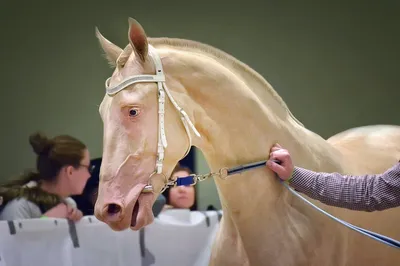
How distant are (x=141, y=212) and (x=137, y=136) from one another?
154 mm

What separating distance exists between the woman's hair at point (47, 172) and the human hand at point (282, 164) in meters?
0.89

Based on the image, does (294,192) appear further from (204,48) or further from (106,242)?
(106,242)

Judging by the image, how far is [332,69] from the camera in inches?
111

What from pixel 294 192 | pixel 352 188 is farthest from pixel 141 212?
pixel 352 188

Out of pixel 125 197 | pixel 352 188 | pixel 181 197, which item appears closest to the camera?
pixel 125 197

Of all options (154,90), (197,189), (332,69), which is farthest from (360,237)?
(332,69)

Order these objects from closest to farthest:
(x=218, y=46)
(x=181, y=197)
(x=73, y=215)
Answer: (x=73, y=215), (x=181, y=197), (x=218, y=46)

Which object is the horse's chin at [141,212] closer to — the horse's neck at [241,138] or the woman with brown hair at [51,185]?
the horse's neck at [241,138]

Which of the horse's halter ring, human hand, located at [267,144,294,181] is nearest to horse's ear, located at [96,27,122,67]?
the horse's halter ring

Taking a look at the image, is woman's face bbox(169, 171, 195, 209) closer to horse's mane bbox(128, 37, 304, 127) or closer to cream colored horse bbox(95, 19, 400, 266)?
cream colored horse bbox(95, 19, 400, 266)

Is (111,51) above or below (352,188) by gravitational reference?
above

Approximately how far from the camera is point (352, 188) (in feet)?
3.71

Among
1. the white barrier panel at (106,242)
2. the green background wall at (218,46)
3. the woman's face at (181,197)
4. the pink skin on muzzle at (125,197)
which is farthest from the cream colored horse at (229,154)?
the green background wall at (218,46)

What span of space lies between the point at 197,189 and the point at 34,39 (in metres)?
1.14
